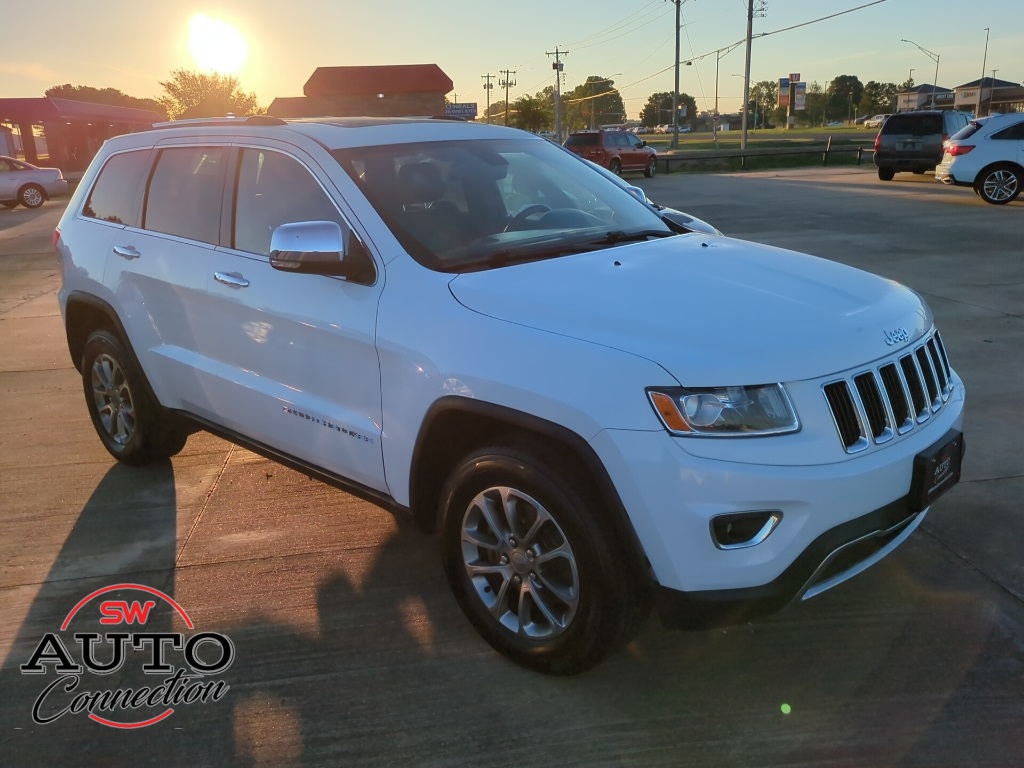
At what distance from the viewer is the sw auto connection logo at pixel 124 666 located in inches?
117

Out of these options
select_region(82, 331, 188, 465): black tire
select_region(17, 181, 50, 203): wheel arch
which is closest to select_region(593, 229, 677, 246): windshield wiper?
select_region(82, 331, 188, 465): black tire

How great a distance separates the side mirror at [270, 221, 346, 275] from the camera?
10.4 ft

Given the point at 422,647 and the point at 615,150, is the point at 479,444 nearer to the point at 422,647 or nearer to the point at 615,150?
the point at 422,647

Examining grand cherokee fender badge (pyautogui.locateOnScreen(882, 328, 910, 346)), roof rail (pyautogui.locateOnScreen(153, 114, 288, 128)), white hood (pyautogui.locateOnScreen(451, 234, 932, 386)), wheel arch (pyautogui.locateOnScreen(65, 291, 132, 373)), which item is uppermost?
roof rail (pyautogui.locateOnScreen(153, 114, 288, 128))

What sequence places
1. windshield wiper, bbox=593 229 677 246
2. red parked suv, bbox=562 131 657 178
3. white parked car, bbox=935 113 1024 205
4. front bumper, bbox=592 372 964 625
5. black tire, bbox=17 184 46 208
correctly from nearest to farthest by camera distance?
front bumper, bbox=592 372 964 625 < windshield wiper, bbox=593 229 677 246 < white parked car, bbox=935 113 1024 205 < black tire, bbox=17 184 46 208 < red parked suv, bbox=562 131 657 178

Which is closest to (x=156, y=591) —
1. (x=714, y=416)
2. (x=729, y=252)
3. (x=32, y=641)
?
(x=32, y=641)

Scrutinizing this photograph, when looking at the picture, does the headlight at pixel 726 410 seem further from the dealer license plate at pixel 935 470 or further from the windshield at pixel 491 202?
the windshield at pixel 491 202

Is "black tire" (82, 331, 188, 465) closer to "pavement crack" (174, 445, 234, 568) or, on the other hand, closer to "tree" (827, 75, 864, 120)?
"pavement crack" (174, 445, 234, 568)

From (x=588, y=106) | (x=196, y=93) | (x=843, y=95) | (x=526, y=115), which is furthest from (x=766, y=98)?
(x=196, y=93)

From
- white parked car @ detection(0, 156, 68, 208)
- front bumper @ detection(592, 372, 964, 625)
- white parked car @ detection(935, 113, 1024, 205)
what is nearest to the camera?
front bumper @ detection(592, 372, 964, 625)

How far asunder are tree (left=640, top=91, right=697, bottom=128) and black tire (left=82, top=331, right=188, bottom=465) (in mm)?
150400

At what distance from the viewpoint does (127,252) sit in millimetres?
4504

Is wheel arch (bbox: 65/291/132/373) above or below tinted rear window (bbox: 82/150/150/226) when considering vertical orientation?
below

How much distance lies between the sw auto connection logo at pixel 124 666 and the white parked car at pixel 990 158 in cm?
1743
